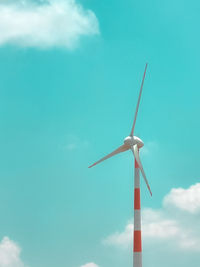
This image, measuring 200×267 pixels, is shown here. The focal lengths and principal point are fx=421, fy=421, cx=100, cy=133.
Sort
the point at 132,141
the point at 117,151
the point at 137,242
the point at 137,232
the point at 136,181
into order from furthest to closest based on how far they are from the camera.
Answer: the point at 117,151
the point at 132,141
the point at 136,181
the point at 137,232
the point at 137,242

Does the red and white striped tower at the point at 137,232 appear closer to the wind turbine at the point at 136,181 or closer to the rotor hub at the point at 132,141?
the wind turbine at the point at 136,181

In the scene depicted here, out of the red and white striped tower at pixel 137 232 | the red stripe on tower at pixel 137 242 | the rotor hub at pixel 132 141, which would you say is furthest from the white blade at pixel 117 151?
the red stripe on tower at pixel 137 242

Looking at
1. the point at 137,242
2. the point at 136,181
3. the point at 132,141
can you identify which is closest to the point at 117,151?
the point at 132,141

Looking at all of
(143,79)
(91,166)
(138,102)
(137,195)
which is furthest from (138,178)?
(143,79)

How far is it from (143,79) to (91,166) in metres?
16.4

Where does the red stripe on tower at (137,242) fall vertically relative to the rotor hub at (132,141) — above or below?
below

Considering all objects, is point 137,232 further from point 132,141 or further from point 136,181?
point 132,141

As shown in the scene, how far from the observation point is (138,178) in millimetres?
57031

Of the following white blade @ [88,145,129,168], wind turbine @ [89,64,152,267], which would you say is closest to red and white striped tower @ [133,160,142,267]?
wind turbine @ [89,64,152,267]

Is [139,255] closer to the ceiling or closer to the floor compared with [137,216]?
closer to the floor

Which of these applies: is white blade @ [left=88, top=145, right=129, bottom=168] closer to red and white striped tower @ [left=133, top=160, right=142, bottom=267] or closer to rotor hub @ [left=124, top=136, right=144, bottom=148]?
rotor hub @ [left=124, top=136, right=144, bottom=148]

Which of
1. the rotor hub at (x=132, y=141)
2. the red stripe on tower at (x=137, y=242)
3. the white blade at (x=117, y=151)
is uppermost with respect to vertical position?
the rotor hub at (x=132, y=141)

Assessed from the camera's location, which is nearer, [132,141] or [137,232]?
[137,232]

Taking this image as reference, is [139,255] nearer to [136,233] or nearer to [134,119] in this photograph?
[136,233]
